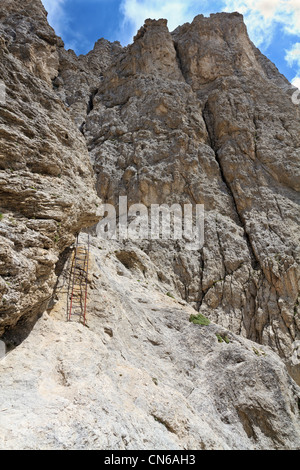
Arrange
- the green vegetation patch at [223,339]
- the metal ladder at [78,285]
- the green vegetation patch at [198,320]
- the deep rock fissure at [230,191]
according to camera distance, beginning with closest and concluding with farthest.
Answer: the metal ladder at [78,285] → the green vegetation patch at [223,339] → the green vegetation patch at [198,320] → the deep rock fissure at [230,191]

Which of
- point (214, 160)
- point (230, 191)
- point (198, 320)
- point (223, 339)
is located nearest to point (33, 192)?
point (198, 320)

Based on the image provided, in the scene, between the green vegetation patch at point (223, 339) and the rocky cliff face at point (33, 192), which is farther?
the green vegetation patch at point (223, 339)

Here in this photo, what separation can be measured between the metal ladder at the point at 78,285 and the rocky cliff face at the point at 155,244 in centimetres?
39

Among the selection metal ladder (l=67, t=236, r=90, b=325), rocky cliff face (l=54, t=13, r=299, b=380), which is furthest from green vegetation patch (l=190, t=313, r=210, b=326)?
rocky cliff face (l=54, t=13, r=299, b=380)

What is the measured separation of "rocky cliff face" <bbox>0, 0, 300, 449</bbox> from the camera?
7156mm

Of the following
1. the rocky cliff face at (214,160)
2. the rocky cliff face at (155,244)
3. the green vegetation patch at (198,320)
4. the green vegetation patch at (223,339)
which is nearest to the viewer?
the rocky cliff face at (155,244)

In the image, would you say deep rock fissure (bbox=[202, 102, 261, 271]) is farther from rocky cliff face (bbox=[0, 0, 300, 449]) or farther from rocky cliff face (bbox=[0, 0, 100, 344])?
rocky cliff face (bbox=[0, 0, 100, 344])

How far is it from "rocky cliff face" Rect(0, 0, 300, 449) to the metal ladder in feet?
1.27

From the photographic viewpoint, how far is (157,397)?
331 inches

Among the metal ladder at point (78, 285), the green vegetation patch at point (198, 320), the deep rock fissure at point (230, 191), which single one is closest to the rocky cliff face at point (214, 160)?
the deep rock fissure at point (230, 191)

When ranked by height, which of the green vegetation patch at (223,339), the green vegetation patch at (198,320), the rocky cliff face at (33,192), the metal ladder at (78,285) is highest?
the rocky cliff face at (33,192)

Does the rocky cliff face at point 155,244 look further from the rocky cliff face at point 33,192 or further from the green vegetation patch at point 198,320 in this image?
the green vegetation patch at point 198,320

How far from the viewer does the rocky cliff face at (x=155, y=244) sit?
7156mm
